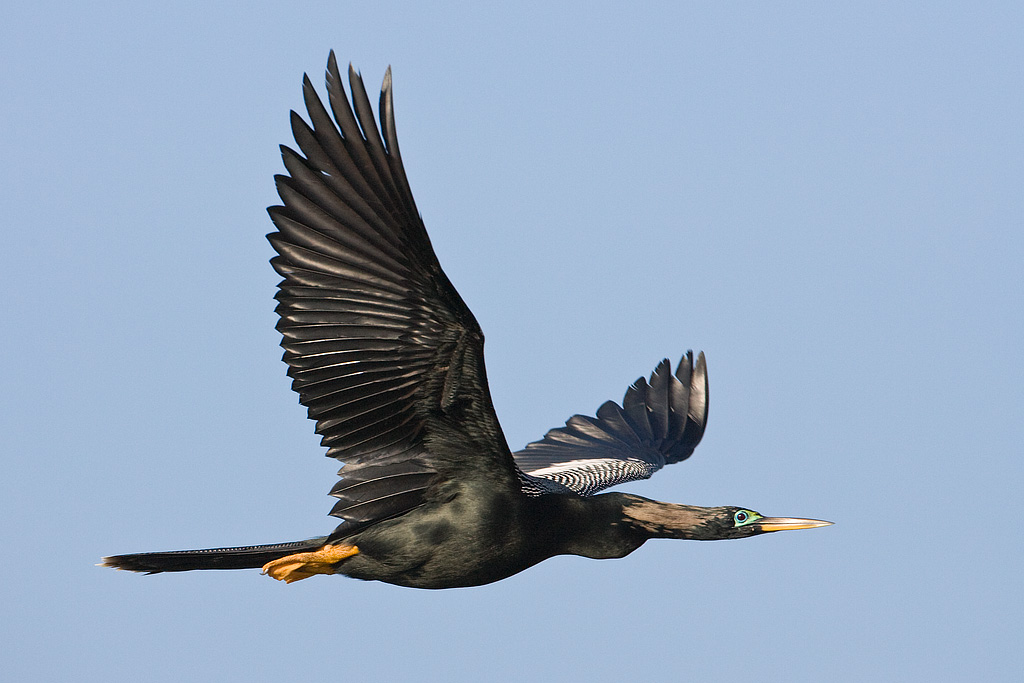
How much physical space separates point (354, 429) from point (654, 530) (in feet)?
9.04

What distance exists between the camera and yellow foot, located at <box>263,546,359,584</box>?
9703 mm

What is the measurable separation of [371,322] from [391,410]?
746 millimetres

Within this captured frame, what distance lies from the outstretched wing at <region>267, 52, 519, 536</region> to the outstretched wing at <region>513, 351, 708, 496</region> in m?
4.19

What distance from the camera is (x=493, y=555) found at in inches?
382

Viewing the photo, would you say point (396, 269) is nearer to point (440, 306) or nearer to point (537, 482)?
point (440, 306)

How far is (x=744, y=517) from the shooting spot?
1068cm

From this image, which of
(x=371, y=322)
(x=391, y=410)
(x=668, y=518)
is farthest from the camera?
(x=668, y=518)

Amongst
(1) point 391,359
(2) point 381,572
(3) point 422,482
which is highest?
(1) point 391,359

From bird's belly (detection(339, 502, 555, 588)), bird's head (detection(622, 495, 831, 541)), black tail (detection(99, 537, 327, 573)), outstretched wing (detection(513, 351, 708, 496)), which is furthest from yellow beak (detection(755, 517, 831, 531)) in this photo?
black tail (detection(99, 537, 327, 573))

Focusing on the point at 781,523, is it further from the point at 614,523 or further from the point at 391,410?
the point at 391,410

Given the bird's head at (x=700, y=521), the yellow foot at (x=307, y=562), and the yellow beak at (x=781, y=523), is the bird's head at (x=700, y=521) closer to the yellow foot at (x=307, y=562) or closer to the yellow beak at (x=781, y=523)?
the yellow beak at (x=781, y=523)

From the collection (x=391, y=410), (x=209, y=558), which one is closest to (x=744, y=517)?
(x=391, y=410)

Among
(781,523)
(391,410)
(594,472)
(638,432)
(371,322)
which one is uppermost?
(371,322)

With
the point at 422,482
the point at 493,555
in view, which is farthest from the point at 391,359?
the point at 493,555
